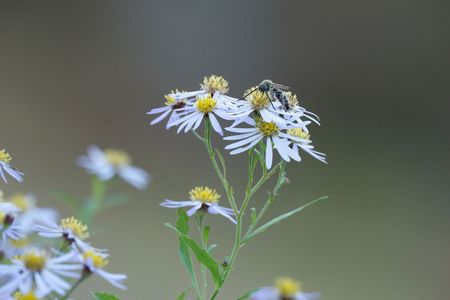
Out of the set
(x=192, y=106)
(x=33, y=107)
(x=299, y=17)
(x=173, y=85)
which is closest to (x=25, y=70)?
(x=33, y=107)

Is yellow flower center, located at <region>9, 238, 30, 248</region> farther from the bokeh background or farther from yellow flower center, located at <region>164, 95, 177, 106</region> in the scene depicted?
the bokeh background

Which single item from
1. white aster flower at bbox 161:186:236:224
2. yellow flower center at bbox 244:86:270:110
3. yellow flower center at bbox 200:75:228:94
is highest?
yellow flower center at bbox 200:75:228:94

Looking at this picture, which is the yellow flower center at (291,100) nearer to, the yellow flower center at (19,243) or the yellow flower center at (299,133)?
the yellow flower center at (299,133)

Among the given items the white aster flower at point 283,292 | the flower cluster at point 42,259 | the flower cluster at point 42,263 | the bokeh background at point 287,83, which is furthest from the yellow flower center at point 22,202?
the bokeh background at point 287,83

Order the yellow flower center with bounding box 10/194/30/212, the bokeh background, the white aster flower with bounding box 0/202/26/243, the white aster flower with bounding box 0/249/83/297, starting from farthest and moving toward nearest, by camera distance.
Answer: the bokeh background < the yellow flower center with bounding box 10/194/30/212 < the white aster flower with bounding box 0/202/26/243 < the white aster flower with bounding box 0/249/83/297

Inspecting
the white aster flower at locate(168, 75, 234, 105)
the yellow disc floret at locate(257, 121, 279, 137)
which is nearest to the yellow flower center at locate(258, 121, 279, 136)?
the yellow disc floret at locate(257, 121, 279, 137)

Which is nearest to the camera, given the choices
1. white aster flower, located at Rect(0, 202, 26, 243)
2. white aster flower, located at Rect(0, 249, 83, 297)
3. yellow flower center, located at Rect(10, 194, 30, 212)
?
white aster flower, located at Rect(0, 249, 83, 297)

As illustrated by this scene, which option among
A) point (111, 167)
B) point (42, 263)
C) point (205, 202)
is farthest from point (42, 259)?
point (111, 167)
